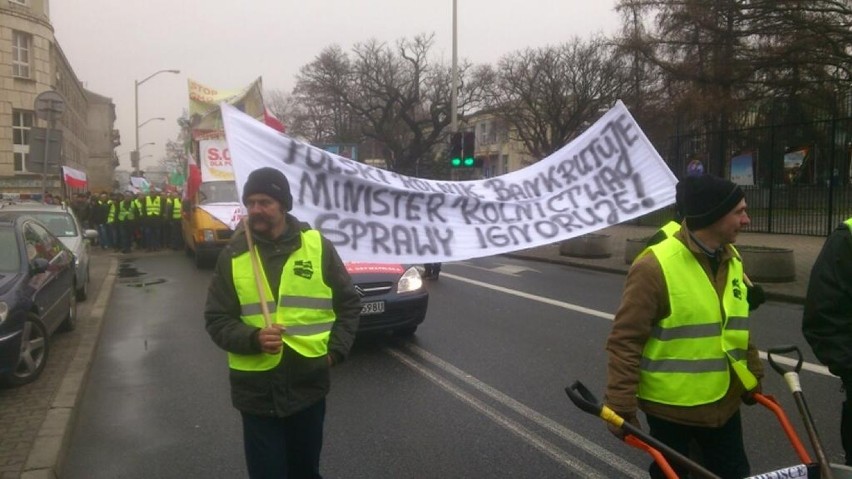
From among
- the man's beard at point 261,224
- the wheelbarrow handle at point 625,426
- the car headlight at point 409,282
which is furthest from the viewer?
the car headlight at point 409,282

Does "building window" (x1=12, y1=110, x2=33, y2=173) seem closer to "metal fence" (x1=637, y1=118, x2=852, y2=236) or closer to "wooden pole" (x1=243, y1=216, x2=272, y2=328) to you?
"metal fence" (x1=637, y1=118, x2=852, y2=236)

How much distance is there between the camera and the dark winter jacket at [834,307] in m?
3.00

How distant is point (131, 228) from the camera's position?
72.3ft

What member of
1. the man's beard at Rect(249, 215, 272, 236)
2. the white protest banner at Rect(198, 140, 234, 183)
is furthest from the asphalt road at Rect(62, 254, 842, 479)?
the white protest banner at Rect(198, 140, 234, 183)

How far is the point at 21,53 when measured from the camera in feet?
132

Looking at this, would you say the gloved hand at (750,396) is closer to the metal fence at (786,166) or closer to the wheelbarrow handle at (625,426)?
the wheelbarrow handle at (625,426)

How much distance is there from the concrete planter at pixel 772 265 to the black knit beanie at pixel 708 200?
10.1 metres

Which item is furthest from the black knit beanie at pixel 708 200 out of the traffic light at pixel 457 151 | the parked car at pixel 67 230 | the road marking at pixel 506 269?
the traffic light at pixel 457 151

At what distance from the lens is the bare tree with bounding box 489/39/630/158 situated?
45.8 metres

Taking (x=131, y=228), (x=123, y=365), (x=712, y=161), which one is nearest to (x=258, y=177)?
(x=123, y=365)

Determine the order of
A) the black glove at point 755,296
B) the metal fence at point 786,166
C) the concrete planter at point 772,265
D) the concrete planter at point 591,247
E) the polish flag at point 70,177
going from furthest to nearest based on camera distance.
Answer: the polish flag at point 70,177, the metal fence at point 786,166, the concrete planter at point 591,247, the concrete planter at point 772,265, the black glove at point 755,296

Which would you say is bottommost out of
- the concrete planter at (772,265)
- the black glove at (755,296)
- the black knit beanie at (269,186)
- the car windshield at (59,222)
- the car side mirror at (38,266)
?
the concrete planter at (772,265)

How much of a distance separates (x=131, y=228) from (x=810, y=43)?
22.2m

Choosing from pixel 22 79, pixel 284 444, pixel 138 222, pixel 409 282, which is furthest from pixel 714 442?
pixel 22 79
